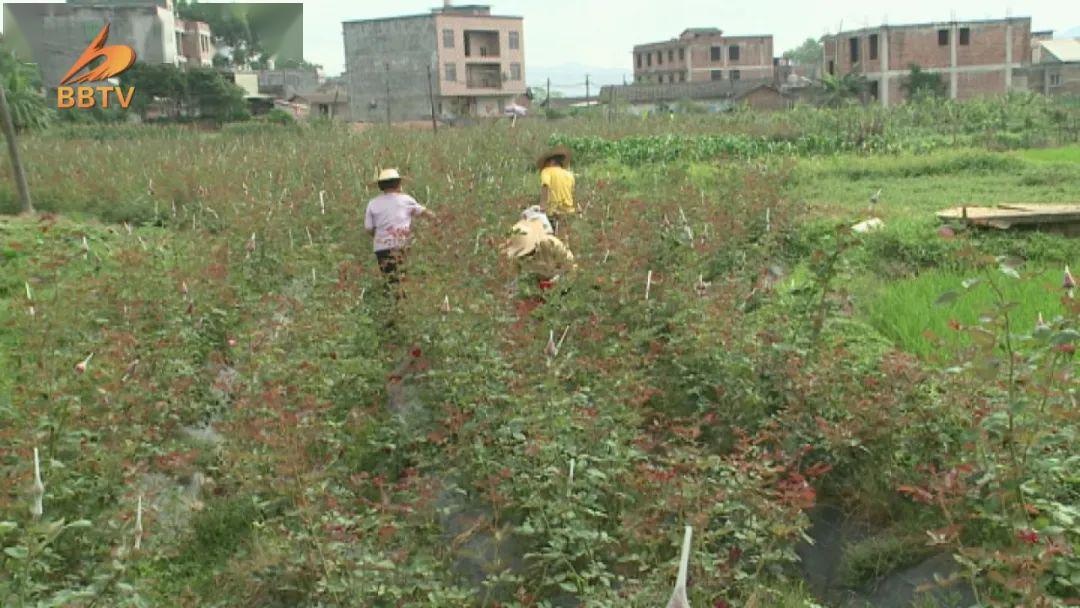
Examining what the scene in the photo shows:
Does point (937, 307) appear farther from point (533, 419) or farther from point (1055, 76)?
point (1055, 76)

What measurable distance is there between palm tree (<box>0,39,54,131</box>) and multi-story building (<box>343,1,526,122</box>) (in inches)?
693

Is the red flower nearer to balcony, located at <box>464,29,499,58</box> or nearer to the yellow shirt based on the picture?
the yellow shirt

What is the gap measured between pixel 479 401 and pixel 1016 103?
91.1 feet

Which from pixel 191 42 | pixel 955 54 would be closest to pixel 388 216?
pixel 955 54

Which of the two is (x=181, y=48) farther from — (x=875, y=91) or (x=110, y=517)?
(x=110, y=517)

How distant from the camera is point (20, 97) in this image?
34.6 metres

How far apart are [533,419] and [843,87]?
46159mm

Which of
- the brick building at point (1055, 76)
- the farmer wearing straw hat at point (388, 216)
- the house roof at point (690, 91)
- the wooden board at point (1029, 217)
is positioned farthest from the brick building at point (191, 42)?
the wooden board at point (1029, 217)

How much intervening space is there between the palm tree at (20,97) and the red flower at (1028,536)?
3291cm

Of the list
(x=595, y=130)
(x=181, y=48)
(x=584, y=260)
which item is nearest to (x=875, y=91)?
(x=595, y=130)

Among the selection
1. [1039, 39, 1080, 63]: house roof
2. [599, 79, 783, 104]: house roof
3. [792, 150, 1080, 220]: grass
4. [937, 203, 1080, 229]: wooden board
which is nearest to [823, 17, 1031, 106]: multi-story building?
[1039, 39, 1080, 63]: house roof

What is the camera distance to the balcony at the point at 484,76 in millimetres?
56581

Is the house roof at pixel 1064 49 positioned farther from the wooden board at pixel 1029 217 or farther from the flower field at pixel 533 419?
the flower field at pixel 533 419

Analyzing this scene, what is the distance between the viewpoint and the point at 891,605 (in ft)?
14.1
